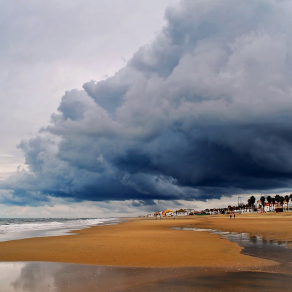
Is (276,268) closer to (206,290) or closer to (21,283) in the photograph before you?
(206,290)

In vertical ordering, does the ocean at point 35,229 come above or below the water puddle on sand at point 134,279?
below

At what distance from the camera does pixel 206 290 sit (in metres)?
8.94

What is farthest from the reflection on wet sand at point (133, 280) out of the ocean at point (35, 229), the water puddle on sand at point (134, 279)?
the ocean at point (35, 229)

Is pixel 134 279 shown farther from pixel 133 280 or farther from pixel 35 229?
pixel 35 229

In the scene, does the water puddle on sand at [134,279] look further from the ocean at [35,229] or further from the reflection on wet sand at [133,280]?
the ocean at [35,229]

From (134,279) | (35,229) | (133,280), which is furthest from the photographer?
(35,229)

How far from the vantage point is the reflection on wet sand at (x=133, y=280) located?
30.8ft

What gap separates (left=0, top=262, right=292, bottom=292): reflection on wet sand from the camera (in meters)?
9.38

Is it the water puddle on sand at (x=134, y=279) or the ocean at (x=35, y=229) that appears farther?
the ocean at (x=35, y=229)

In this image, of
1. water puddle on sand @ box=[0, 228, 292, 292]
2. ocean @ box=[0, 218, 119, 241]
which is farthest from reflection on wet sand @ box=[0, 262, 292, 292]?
ocean @ box=[0, 218, 119, 241]

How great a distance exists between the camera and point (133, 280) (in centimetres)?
1043

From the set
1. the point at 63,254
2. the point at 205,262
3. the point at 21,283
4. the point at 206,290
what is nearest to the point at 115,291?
the point at 206,290

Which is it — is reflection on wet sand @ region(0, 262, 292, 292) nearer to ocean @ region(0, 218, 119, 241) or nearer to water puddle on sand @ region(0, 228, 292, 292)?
water puddle on sand @ region(0, 228, 292, 292)

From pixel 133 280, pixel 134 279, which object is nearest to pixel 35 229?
pixel 134 279
